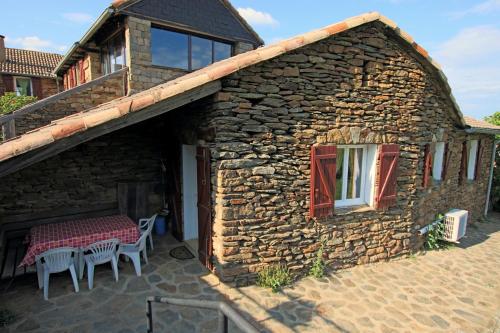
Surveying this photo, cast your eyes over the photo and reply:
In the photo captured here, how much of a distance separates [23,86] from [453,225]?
22.1 meters

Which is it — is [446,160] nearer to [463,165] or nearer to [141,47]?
[463,165]

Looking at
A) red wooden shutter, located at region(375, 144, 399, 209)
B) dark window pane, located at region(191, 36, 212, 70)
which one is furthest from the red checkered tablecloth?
dark window pane, located at region(191, 36, 212, 70)

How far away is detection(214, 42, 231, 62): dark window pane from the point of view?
971 cm

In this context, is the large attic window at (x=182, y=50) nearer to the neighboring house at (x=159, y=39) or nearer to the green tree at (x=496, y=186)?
the neighboring house at (x=159, y=39)

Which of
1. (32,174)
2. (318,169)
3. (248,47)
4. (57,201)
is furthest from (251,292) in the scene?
(248,47)

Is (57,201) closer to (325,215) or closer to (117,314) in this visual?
(117,314)

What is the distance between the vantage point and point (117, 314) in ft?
12.6

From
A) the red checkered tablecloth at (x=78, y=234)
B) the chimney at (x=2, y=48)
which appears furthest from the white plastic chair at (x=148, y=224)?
the chimney at (x=2, y=48)

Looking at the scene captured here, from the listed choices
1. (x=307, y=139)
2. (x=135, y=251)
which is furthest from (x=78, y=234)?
(x=307, y=139)

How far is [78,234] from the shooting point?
4711mm

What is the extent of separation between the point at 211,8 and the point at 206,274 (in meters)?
8.82

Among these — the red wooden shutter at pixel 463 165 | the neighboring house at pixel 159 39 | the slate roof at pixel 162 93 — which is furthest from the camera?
the red wooden shutter at pixel 463 165

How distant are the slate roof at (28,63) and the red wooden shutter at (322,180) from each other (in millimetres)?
16553

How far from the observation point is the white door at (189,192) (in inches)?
242
